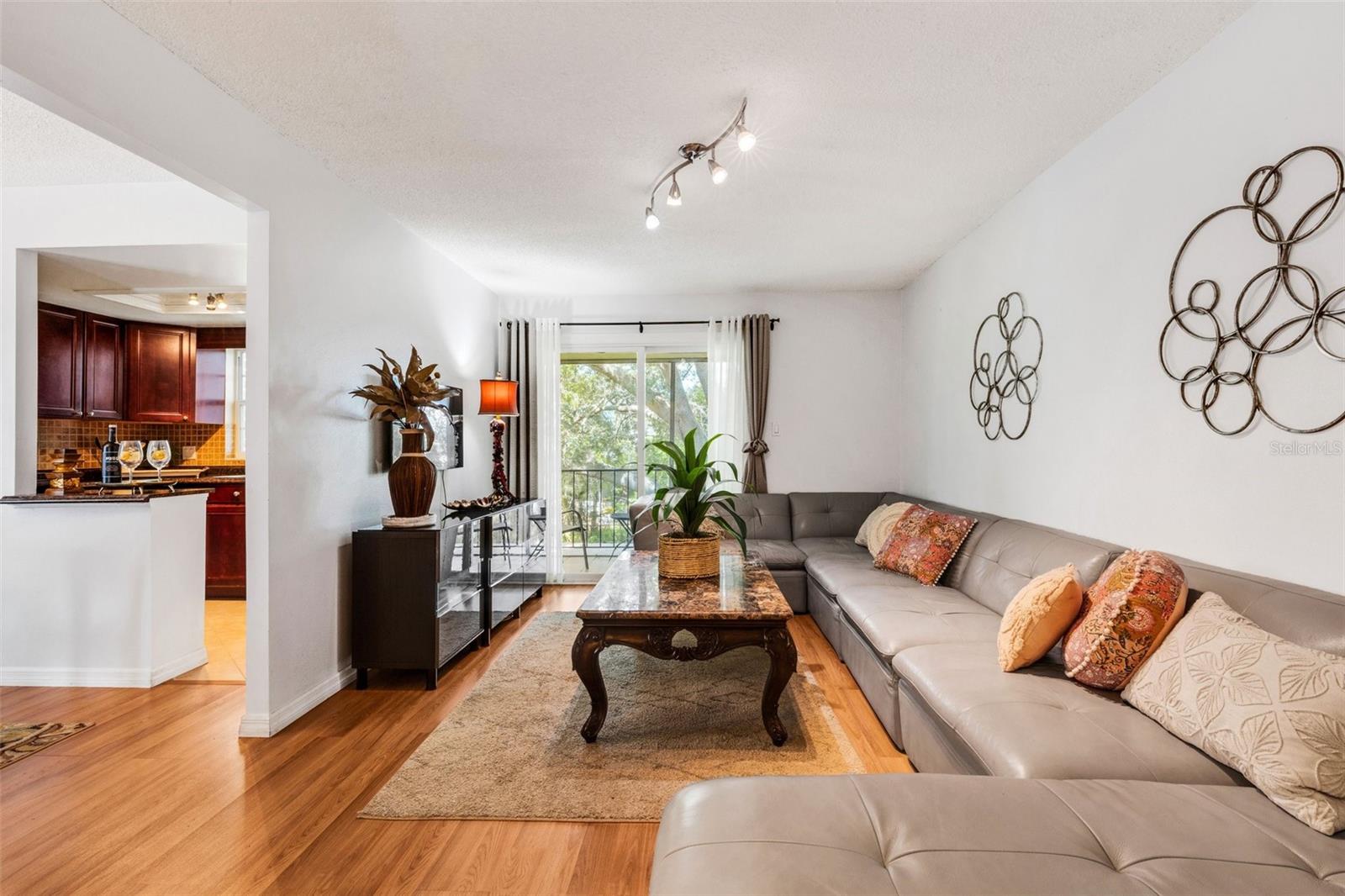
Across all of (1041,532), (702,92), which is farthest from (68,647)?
(1041,532)

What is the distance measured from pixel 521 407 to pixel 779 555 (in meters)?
2.65

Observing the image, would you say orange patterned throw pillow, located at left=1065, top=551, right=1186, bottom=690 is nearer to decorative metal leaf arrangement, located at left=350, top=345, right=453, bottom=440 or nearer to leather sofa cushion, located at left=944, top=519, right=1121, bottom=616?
leather sofa cushion, located at left=944, top=519, right=1121, bottom=616

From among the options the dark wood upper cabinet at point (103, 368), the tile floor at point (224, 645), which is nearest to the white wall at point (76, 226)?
the tile floor at point (224, 645)

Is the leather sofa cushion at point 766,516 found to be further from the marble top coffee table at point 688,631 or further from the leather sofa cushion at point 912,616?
the marble top coffee table at point 688,631

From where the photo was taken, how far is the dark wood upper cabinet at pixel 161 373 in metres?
5.24

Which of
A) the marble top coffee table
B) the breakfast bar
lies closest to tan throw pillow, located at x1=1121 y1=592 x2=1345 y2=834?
the marble top coffee table

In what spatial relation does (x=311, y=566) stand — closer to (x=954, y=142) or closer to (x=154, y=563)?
(x=154, y=563)

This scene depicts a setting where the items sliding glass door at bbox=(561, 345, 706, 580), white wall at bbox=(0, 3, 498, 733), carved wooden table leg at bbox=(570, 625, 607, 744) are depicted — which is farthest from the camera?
sliding glass door at bbox=(561, 345, 706, 580)

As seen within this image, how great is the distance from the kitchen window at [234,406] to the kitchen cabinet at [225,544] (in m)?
0.69

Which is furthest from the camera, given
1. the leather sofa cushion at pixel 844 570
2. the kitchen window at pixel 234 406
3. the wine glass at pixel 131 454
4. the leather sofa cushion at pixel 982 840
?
the kitchen window at pixel 234 406

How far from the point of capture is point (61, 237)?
3252 mm

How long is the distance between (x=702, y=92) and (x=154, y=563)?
11.5 feet

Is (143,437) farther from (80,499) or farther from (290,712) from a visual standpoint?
(290,712)

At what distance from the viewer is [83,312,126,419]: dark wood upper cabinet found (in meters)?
4.91
